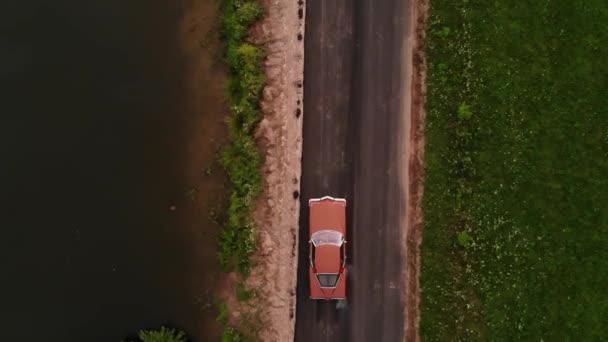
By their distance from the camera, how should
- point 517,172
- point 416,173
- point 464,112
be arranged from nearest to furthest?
point 517,172 < point 464,112 < point 416,173

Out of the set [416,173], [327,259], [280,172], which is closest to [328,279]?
[327,259]

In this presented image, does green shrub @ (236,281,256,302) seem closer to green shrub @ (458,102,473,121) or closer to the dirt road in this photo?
the dirt road

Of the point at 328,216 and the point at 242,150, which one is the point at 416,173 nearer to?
the point at 328,216

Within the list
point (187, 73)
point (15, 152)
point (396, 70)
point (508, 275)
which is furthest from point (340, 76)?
point (15, 152)

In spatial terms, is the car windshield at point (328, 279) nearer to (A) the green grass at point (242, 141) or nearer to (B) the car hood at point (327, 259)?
(B) the car hood at point (327, 259)

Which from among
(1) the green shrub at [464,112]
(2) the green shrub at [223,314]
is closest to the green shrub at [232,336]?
(2) the green shrub at [223,314]
